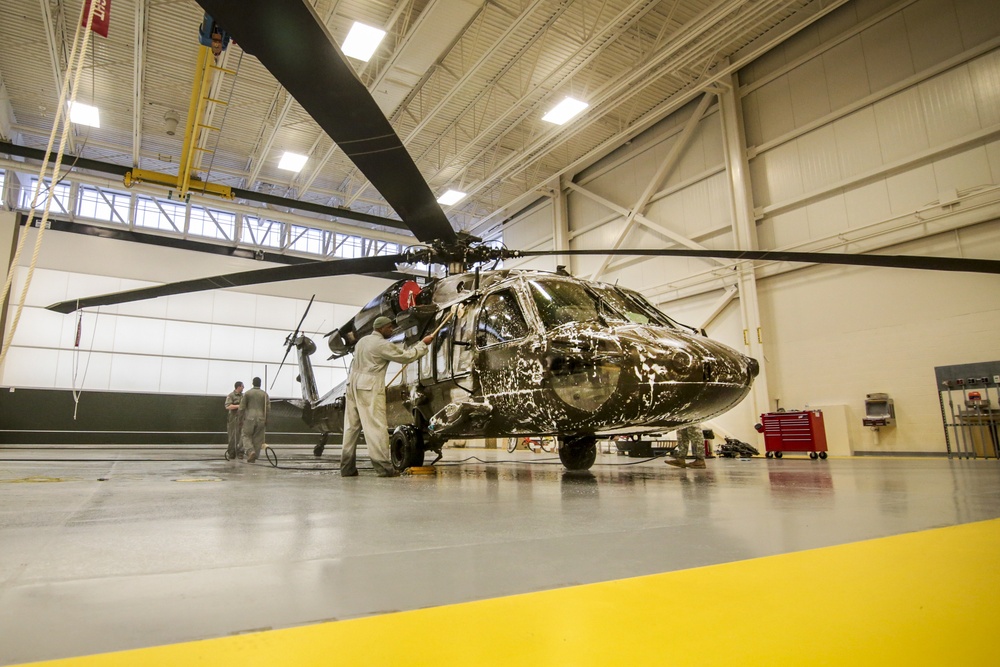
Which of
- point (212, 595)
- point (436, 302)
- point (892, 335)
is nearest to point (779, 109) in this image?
point (892, 335)

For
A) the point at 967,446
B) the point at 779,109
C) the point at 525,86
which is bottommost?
the point at 967,446

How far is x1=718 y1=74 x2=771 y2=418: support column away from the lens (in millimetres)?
12383

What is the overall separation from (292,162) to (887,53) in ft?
49.7

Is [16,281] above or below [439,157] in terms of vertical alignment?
below

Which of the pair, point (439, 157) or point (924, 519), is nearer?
point (924, 519)

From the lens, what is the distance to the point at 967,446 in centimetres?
941

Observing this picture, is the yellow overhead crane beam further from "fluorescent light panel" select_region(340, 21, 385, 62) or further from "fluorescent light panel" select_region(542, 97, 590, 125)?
"fluorescent light panel" select_region(542, 97, 590, 125)

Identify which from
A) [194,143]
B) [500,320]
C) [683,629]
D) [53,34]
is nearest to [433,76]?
[194,143]

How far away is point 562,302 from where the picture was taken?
5078mm

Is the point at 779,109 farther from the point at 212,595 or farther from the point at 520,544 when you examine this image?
the point at 212,595

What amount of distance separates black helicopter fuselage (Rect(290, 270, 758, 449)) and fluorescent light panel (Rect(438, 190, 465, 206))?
11.3 m

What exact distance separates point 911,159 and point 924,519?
10864 mm

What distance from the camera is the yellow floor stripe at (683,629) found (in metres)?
0.88

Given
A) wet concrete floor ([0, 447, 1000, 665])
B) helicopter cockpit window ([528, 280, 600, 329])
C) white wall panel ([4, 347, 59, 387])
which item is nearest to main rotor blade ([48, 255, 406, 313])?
helicopter cockpit window ([528, 280, 600, 329])
